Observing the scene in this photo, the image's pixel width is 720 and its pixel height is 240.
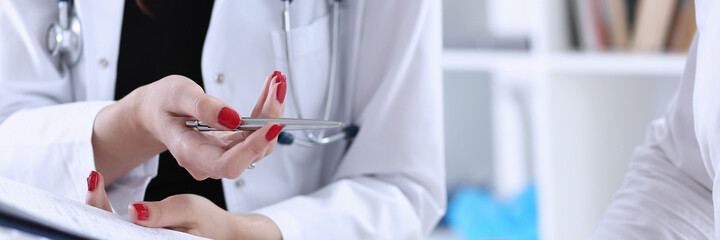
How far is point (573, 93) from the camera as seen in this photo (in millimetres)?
1703

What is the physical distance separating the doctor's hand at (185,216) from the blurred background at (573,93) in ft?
3.83

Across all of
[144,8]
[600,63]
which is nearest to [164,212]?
[144,8]

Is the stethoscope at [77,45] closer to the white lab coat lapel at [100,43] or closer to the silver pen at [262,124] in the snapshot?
the white lab coat lapel at [100,43]

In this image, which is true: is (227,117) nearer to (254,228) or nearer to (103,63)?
(254,228)

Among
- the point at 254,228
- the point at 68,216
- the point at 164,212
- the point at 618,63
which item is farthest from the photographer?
the point at 618,63

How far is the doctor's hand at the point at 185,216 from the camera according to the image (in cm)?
54

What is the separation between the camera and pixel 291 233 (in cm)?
70

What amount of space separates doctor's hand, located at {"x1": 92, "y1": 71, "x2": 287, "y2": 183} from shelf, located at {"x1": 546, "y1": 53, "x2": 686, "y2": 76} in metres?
1.23

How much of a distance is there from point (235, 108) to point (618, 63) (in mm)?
1225

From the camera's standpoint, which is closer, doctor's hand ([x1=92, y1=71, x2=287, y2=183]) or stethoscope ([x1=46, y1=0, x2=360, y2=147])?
doctor's hand ([x1=92, y1=71, x2=287, y2=183])

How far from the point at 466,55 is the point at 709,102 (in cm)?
145

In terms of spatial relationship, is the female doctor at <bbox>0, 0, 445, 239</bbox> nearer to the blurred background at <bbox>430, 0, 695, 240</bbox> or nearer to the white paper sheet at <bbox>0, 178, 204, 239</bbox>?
the white paper sheet at <bbox>0, 178, 204, 239</bbox>

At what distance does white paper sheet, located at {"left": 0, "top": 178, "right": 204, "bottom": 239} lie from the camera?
41 centimetres

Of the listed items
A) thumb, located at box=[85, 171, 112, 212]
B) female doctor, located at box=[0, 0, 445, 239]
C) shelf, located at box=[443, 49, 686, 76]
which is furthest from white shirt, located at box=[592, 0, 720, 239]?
shelf, located at box=[443, 49, 686, 76]
